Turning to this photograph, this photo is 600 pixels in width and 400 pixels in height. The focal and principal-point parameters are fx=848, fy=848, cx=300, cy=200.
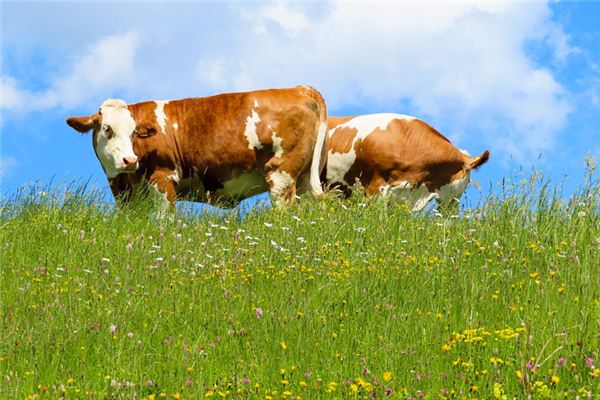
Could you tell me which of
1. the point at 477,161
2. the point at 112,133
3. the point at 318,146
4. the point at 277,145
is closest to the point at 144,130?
the point at 112,133

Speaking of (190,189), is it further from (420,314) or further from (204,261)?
(420,314)

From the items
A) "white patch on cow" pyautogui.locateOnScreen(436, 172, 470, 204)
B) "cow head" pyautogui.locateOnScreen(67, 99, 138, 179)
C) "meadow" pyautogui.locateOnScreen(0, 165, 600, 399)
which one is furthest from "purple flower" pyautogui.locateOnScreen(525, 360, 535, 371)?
"white patch on cow" pyautogui.locateOnScreen(436, 172, 470, 204)

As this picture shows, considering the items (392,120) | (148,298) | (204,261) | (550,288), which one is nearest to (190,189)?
(392,120)

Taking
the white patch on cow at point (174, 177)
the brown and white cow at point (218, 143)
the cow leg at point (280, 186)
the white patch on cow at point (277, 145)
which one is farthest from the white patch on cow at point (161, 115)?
the cow leg at point (280, 186)

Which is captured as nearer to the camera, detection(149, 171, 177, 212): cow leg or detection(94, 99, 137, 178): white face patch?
detection(94, 99, 137, 178): white face patch

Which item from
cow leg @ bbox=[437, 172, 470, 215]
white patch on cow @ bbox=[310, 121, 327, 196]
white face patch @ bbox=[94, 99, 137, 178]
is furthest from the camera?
cow leg @ bbox=[437, 172, 470, 215]

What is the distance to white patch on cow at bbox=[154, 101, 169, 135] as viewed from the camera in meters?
13.9

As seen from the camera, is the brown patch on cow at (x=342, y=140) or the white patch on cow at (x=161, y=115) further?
the brown patch on cow at (x=342, y=140)

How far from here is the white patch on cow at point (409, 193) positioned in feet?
50.2

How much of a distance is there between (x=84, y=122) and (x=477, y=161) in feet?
24.4

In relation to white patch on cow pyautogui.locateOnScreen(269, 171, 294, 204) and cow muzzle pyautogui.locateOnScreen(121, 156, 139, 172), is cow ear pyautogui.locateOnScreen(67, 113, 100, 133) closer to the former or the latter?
cow muzzle pyautogui.locateOnScreen(121, 156, 139, 172)

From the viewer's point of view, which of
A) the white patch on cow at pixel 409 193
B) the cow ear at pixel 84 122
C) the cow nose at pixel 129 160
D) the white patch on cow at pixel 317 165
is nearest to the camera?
the cow nose at pixel 129 160

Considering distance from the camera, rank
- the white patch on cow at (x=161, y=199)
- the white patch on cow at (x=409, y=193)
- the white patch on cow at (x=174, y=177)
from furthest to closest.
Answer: the white patch on cow at (x=409, y=193)
the white patch on cow at (x=174, y=177)
the white patch on cow at (x=161, y=199)

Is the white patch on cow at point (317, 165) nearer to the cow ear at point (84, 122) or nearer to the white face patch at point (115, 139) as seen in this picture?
the white face patch at point (115, 139)
